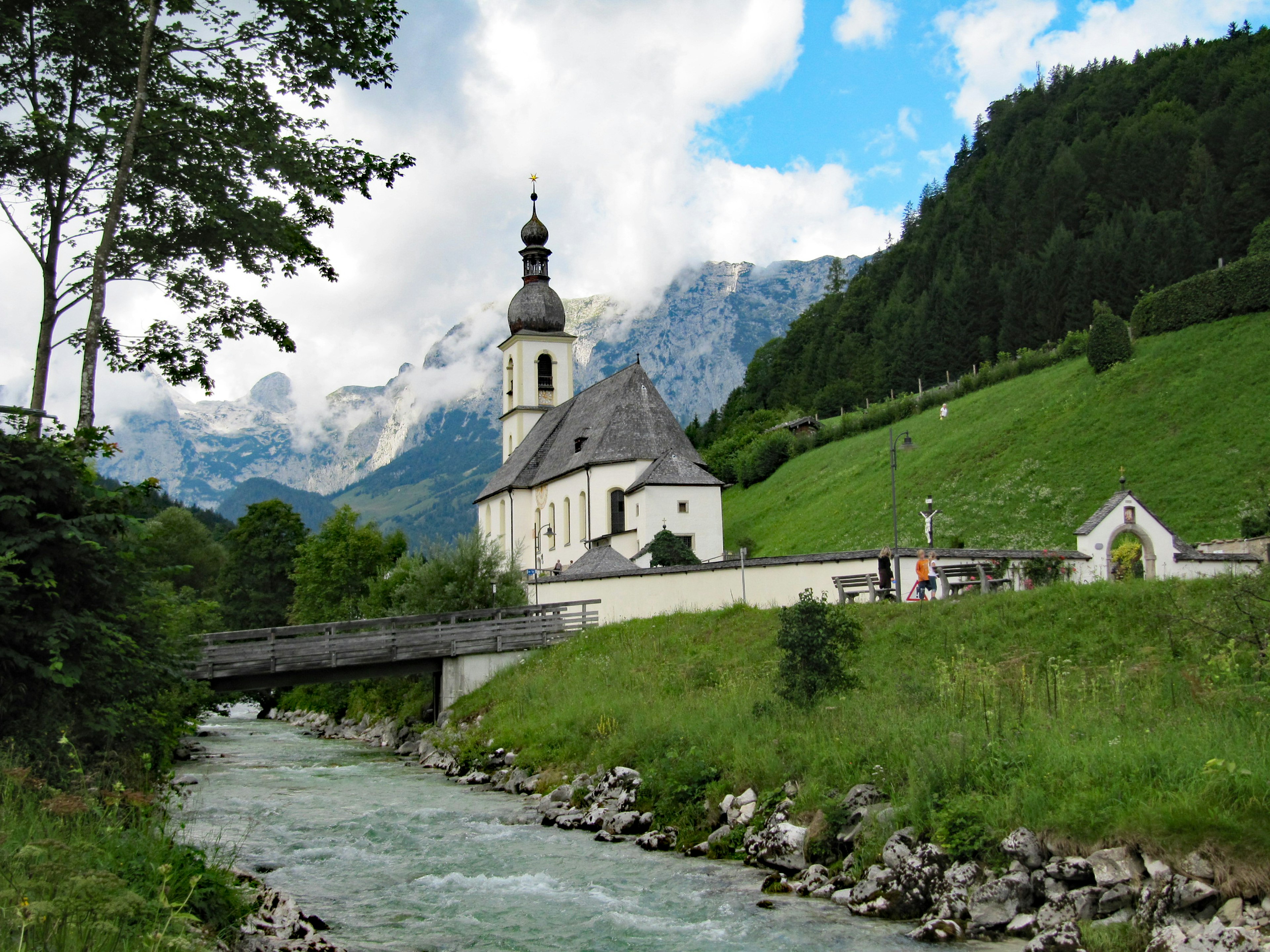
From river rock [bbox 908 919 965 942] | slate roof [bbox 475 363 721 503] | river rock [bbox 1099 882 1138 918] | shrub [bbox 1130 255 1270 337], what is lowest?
river rock [bbox 908 919 965 942]

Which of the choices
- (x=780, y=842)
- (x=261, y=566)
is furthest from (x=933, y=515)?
(x=261, y=566)

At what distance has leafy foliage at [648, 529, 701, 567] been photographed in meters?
40.6

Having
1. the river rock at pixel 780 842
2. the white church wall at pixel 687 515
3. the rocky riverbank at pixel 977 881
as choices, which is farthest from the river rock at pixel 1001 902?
the white church wall at pixel 687 515

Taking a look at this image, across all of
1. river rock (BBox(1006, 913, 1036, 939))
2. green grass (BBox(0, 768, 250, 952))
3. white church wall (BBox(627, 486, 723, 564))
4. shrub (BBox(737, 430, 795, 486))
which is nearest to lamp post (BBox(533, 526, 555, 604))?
white church wall (BBox(627, 486, 723, 564))

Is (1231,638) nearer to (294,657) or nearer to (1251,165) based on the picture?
(294,657)

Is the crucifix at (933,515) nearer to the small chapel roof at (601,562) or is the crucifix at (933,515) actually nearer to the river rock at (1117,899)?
the small chapel roof at (601,562)

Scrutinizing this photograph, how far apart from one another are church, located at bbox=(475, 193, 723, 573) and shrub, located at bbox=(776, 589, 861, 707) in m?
21.5

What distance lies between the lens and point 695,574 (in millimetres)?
29609

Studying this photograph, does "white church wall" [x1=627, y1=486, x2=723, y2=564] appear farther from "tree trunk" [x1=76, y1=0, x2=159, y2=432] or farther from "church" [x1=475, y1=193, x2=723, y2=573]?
Result: "tree trunk" [x1=76, y1=0, x2=159, y2=432]

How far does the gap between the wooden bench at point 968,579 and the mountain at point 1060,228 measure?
133ft

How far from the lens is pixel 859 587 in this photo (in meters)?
24.7

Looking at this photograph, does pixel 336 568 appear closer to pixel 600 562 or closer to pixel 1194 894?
pixel 600 562

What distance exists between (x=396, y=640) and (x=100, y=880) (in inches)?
889

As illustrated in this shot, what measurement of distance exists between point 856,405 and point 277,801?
6977 cm
